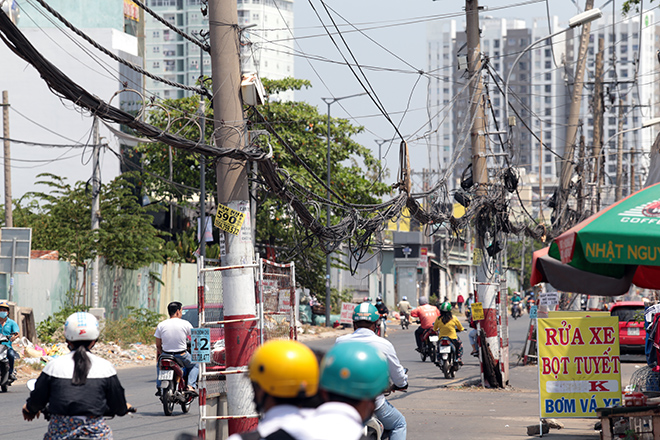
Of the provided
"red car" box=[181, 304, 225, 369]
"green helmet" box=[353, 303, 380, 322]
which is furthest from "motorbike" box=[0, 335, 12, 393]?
"green helmet" box=[353, 303, 380, 322]

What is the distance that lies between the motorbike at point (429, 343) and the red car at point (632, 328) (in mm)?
4964

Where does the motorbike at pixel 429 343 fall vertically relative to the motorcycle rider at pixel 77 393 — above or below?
A: below

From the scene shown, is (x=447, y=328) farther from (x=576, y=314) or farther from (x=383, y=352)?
(x=383, y=352)

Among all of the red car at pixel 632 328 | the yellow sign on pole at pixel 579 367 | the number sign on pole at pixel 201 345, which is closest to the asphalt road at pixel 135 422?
the number sign on pole at pixel 201 345

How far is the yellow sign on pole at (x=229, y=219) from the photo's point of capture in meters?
9.33

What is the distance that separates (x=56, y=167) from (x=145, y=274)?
53.5ft

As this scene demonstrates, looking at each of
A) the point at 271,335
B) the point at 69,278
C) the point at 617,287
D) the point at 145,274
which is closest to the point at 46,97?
the point at 145,274

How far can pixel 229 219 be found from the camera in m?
9.33

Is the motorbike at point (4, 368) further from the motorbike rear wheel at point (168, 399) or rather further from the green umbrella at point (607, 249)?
the green umbrella at point (607, 249)

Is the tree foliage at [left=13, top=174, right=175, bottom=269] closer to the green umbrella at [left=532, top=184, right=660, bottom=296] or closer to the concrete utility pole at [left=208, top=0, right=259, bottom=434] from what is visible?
the concrete utility pole at [left=208, top=0, right=259, bottom=434]

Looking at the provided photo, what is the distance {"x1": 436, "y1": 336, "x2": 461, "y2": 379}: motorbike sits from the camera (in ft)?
62.0

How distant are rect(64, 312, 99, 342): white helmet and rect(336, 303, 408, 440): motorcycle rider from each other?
7.01 ft

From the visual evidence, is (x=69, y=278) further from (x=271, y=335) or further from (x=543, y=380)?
(x=543, y=380)

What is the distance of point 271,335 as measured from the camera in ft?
35.0
